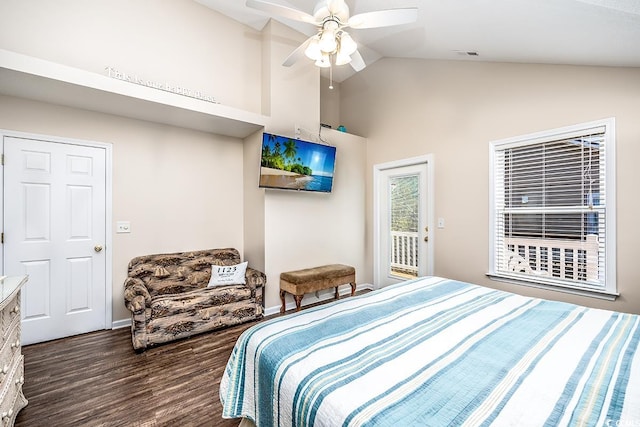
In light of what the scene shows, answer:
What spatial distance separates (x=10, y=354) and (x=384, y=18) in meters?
3.14

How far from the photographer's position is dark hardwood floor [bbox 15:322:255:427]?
1703 millimetres

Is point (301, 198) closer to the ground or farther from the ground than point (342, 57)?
closer to the ground

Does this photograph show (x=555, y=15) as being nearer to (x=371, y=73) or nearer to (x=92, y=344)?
(x=371, y=73)

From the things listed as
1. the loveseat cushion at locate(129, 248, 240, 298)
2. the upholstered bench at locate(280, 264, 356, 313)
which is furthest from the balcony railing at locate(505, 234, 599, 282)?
the loveseat cushion at locate(129, 248, 240, 298)

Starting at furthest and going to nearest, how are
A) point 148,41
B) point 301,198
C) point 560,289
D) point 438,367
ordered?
point 301,198 → point 148,41 → point 560,289 → point 438,367

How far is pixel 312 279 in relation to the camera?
344 cm

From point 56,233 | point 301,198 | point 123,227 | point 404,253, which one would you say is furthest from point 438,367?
point 56,233

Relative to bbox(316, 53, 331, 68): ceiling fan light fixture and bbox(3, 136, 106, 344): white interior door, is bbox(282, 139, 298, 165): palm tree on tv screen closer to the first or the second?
bbox(316, 53, 331, 68): ceiling fan light fixture

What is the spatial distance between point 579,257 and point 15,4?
5.55 meters

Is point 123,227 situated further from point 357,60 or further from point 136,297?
point 357,60

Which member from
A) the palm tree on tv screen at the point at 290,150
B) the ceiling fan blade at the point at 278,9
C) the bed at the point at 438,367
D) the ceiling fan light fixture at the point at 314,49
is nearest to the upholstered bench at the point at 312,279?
the palm tree on tv screen at the point at 290,150

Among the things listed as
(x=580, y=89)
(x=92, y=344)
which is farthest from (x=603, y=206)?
(x=92, y=344)

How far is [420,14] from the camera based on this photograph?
2.52 metres

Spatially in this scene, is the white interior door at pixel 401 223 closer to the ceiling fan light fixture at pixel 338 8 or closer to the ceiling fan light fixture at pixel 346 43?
the ceiling fan light fixture at pixel 346 43
